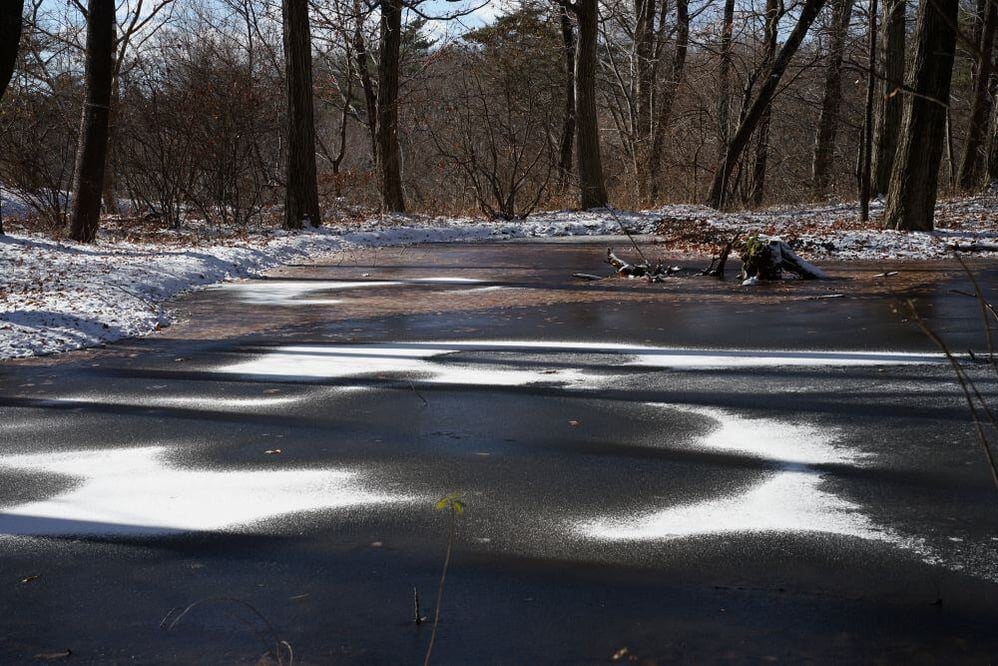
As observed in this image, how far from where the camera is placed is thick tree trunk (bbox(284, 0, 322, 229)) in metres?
20.5

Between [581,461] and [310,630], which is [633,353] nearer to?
[581,461]

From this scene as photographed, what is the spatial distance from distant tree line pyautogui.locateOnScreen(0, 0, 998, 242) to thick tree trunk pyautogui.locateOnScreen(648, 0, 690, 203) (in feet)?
0.37

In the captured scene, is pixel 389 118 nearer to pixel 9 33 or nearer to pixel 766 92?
pixel 766 92

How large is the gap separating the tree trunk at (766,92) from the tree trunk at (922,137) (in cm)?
820

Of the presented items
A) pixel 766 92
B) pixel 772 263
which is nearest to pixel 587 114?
pixel 766 92

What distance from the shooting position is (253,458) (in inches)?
212

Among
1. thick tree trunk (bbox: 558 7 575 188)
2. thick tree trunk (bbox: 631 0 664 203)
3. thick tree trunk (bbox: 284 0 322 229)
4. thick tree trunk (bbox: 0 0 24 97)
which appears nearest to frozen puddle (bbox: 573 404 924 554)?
thick tree trunk (bbox: 0 0 24 97)

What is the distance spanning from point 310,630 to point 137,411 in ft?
11.9

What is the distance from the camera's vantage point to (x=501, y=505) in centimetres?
455

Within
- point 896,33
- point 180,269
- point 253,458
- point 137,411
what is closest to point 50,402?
point 137,411

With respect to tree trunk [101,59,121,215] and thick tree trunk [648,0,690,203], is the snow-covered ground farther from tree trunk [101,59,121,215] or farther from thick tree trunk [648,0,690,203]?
thick tree trunk [648,0,690,203]

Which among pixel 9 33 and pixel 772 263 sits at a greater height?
pixel 9 33

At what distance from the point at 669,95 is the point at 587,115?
10587 millimetres

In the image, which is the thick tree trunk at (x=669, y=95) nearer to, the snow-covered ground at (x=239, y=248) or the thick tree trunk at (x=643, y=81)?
the thick tree trunk at (x=643, y=81)
